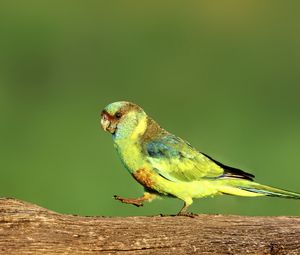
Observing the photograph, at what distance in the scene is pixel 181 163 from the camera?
3.76m

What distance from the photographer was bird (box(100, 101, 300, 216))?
369 centimetres

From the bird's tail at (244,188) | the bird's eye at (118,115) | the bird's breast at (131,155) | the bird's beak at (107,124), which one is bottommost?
the bird's tail at (244,188)

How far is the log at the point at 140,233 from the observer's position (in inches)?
120

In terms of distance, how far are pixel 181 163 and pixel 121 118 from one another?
35cm

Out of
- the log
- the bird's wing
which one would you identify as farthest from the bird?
the log

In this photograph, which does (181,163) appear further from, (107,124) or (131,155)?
(107,124)

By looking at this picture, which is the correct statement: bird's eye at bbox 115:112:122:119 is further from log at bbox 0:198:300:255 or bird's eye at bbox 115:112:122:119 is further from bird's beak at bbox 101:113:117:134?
log at bbox 0:198:300:255

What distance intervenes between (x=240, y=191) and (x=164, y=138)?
0.43 m

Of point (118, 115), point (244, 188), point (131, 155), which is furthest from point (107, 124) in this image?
point (244, 188)

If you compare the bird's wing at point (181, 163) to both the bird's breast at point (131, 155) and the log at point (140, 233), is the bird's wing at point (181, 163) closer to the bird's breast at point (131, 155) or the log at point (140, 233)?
the bird's breast at point (131, 155)

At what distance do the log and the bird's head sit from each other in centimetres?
57

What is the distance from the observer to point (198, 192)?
12.2 ft

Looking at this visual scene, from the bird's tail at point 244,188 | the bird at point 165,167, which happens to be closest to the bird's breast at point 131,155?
the bird at point 165,167

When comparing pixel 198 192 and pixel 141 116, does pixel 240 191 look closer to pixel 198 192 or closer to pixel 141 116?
pixel 198 192
